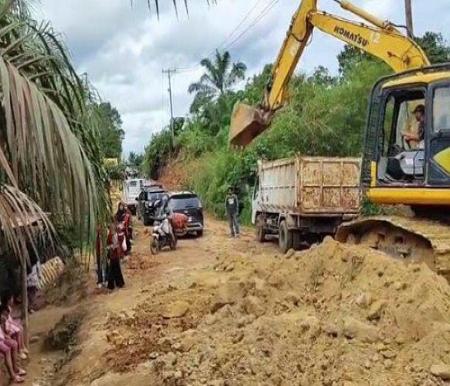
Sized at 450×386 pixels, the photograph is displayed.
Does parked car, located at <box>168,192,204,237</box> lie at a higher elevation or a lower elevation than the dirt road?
higher

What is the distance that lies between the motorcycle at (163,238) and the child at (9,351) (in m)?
11.0

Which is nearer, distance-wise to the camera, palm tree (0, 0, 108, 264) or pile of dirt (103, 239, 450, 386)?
palm tree (0, 0, 108, 264)

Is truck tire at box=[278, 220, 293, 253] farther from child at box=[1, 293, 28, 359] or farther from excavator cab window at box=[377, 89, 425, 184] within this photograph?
excavator cab window at box=[377, 89, 425, 184]

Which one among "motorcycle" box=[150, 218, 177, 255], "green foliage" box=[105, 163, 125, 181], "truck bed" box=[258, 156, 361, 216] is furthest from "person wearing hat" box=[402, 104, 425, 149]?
"motorcycle" box=[150, 218, 177, 255]

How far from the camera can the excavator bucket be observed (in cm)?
1397

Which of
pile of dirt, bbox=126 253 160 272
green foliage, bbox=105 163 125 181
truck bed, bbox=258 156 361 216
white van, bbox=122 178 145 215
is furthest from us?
white van, bbox=122 178 145 215

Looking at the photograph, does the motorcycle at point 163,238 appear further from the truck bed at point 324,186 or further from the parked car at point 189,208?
the truck bed at point 324,186

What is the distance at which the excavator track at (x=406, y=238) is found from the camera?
8133 mm

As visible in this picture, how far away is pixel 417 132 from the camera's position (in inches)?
355

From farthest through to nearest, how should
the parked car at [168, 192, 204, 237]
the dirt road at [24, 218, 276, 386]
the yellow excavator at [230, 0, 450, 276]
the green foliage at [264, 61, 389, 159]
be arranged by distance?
the green foliage at [264, 61, 389, 159] < the parked car at [168, 192, 204, 237] < the dirt road at [24, 218, 276, 386] < the yellow excavator at [230, 0, 450, 276]

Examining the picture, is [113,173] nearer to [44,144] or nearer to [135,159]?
[44,144]

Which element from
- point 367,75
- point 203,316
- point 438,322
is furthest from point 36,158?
point 367,75

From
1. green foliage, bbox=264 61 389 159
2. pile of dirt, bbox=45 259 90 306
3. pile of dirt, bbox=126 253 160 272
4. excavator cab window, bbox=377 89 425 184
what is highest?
green foliage, bbox=264 61 389 159

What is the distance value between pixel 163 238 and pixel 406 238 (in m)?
13.4
